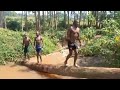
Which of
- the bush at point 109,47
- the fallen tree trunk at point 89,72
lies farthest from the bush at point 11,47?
the fallen tree trunk at point 89,72

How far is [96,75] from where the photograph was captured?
791 centimetres

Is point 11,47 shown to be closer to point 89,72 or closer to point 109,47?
point 109,47

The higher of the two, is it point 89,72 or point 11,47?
point 11,47

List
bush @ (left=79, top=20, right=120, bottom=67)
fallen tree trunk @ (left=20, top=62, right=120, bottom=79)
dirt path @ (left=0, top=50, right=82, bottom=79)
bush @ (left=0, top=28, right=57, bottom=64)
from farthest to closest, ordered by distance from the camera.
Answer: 1. bush @ (left=0, top=28, right=57, bottom=64)
2. bush @ (left=79, top=20, right=120, bottom=67)
3. dirt path @ (left=0, top=50, right=82, bottom=79)
4. fallen tree trunk @ (left=20, top=62, right=120, bottom=79)

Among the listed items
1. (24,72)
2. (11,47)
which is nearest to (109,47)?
(24,72)

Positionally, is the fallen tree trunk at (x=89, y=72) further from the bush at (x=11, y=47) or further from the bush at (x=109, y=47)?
the bush at (x=11, y=47)

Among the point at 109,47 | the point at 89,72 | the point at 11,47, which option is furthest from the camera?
the point at 11,47

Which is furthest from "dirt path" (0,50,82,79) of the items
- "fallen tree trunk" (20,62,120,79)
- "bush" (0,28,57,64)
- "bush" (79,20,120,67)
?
"bush" (79,20,120,67)

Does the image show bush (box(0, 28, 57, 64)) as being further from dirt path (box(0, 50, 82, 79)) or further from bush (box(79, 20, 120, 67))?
bush (box(79, 20, 120, 67))

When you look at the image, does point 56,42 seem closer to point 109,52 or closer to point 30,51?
point 30,51

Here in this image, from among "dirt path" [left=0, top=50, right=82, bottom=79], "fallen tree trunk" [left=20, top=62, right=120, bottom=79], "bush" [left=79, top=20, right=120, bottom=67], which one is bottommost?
"dirt path" [left=0, top=50, right=82, bottom=79]

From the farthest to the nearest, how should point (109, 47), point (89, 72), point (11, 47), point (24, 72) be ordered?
point (11, 47) < point (109, 47) < point (24, 72) < point (89, 72)
